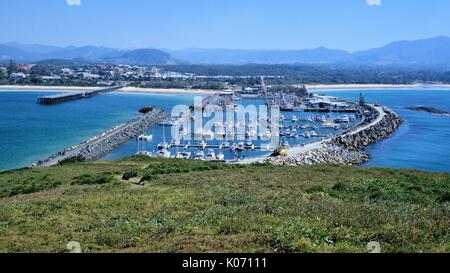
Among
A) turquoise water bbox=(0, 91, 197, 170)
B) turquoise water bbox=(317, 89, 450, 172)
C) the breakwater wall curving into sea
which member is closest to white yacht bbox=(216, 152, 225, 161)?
the breakwater wall curving into sea

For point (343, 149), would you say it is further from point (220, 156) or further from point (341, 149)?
point (220, 156)

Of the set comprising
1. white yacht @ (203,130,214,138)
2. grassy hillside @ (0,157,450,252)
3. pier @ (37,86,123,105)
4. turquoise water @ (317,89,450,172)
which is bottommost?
turquoise water @ (317,89,450,172)

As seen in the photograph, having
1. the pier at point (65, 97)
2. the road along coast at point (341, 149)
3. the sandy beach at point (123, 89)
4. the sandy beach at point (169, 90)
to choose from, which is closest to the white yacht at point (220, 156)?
the road along coast at point (341, 149)

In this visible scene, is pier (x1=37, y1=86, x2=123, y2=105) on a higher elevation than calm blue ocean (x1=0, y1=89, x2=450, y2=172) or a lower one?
higher

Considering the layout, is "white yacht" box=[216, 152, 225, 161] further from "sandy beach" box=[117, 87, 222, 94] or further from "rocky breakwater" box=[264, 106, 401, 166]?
"sandy beach" box=[117, 87, 222, 94]

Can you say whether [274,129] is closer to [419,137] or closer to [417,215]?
[419,137]

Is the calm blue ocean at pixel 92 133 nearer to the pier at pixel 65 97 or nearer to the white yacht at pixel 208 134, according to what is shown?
the pier at pixel 65 97
